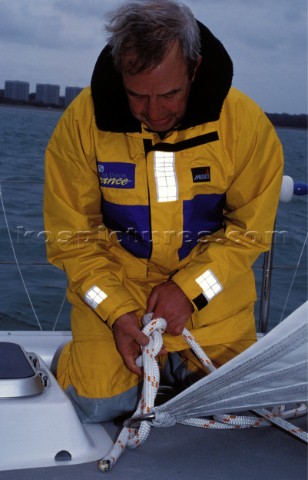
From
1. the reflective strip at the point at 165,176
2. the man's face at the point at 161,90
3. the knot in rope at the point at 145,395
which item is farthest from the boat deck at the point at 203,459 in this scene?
the man's face at the point at 161,90

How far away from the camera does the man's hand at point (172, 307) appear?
59.1 inches

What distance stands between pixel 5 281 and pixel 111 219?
10.9 feet

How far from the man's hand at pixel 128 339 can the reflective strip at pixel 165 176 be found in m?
0.24

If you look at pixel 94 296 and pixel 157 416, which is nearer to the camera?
pixel 157 416

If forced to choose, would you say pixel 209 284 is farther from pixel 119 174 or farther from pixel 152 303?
pixel 119 174

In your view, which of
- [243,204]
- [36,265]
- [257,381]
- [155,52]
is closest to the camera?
[257,381]

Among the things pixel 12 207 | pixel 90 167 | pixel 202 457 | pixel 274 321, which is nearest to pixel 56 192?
pixel 90 167

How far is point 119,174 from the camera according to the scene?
152 centimetres

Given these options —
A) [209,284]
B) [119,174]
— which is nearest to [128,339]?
[209,284]

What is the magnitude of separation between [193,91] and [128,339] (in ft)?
1.63

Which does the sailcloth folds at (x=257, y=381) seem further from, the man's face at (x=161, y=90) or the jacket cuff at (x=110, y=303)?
the man's face at (x=161, y=90)

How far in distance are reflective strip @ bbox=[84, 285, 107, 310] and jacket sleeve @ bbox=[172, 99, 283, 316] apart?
151mm

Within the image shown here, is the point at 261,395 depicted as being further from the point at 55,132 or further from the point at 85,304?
the point at 55,132

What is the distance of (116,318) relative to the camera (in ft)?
4.93
